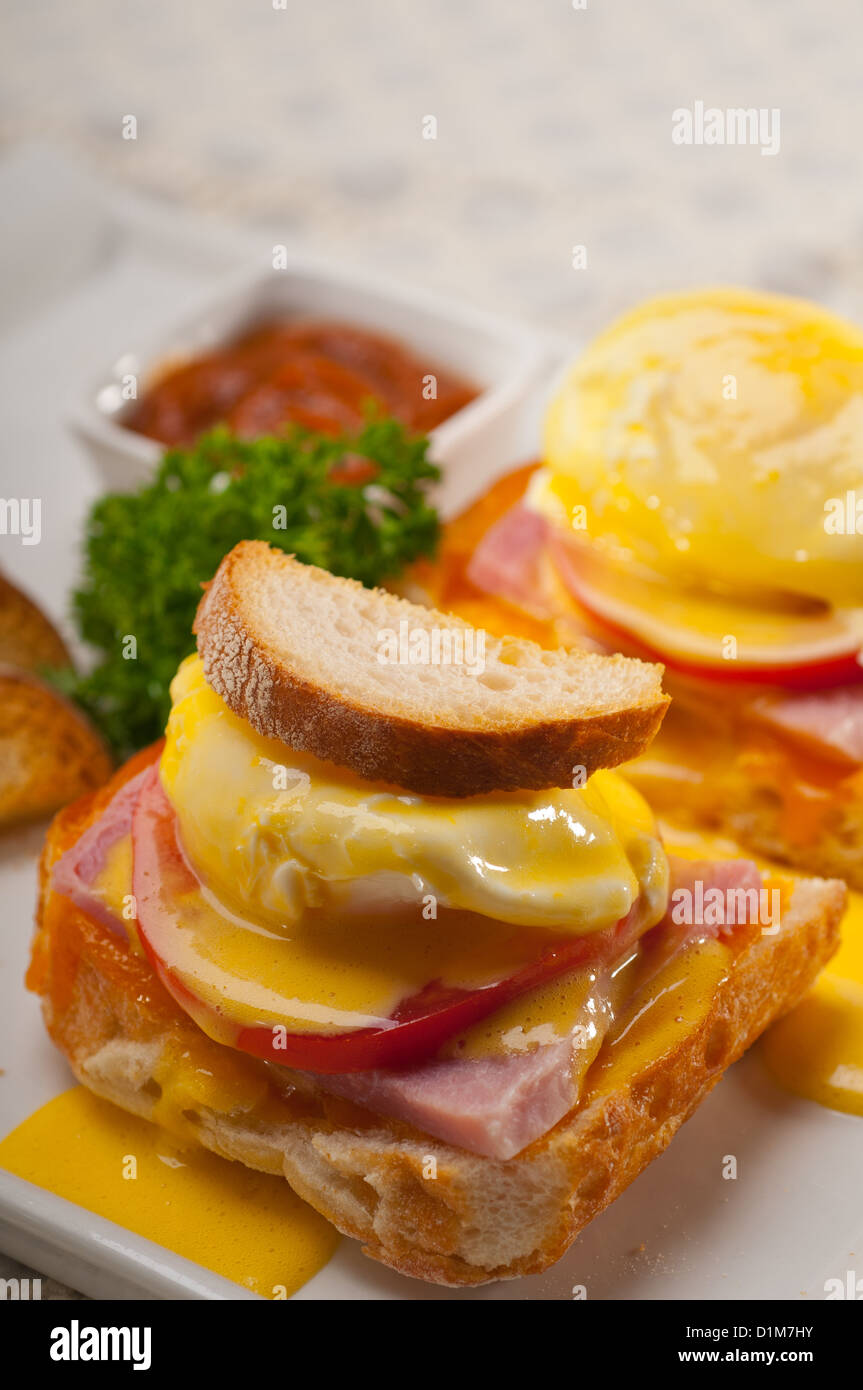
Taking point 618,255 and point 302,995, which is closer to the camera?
point 302,995

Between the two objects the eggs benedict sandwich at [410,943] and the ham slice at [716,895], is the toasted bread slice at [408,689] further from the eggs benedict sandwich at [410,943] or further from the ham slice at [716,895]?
the ham slice at [716,895]

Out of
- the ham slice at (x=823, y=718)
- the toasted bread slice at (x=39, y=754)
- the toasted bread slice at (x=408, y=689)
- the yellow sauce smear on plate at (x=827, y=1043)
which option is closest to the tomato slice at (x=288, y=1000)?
the toasted bread slice at (x=408, y=689)

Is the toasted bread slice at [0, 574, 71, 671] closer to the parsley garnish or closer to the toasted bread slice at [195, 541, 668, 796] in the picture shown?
the parsley garnish

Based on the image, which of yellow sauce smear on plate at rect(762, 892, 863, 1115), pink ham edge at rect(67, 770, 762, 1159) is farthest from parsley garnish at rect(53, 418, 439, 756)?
yellow sauce smear on plate at rect(762, 892, 863, 1115)

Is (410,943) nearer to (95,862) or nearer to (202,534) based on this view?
(95,862)

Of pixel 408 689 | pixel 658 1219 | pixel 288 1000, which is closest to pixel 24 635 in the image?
pixel 408 689
